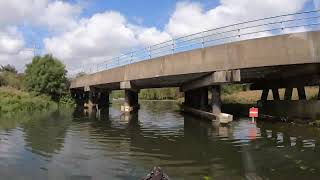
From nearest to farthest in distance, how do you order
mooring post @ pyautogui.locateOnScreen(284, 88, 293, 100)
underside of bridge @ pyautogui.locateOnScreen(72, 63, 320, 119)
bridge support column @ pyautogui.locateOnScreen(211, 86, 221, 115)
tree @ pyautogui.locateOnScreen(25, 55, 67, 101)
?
underside of bridge @ pyautogui.locateOnScreen(72, 63, 320, 119)
bridge support column @ pyautogui.locateOnScreen(211, 86, 221, 115)
mooring post @ pyautogui.locateOnScreen(284, 88, 293, 100)
tree @ pyautogui.locateOnScreen(25, 55, 67, 101)

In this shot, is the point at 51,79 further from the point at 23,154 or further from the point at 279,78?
the point at 23,154

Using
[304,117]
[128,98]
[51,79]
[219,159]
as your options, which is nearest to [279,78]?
[304,117]

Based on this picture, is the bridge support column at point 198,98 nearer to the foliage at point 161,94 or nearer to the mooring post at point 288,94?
the mooring post at point 288,94

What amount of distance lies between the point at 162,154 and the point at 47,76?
50.4m

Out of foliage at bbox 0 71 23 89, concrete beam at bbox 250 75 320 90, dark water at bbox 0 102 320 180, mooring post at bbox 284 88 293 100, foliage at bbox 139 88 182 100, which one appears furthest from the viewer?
foliage at bbox 139 88 182 100

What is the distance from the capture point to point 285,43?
26.1 metres

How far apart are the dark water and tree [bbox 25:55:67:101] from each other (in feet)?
128

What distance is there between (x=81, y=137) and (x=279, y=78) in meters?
20.4

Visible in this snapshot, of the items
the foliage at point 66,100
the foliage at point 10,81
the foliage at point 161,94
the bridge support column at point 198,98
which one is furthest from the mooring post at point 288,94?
the foliage at point 161,94

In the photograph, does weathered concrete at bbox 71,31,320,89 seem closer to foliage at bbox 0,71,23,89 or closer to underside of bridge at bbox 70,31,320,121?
underside of bridge at bbox 70,31,320,121

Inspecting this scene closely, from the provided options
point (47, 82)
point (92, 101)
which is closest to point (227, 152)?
point (92, 101)

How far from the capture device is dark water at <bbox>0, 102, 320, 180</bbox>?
12.6 metres

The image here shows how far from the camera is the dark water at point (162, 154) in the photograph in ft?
41.4

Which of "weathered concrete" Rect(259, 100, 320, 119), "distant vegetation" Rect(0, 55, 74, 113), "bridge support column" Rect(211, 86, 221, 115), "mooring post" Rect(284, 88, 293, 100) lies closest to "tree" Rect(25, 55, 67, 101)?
"distant vegetation" Rect(0, 55, 74, 113)
